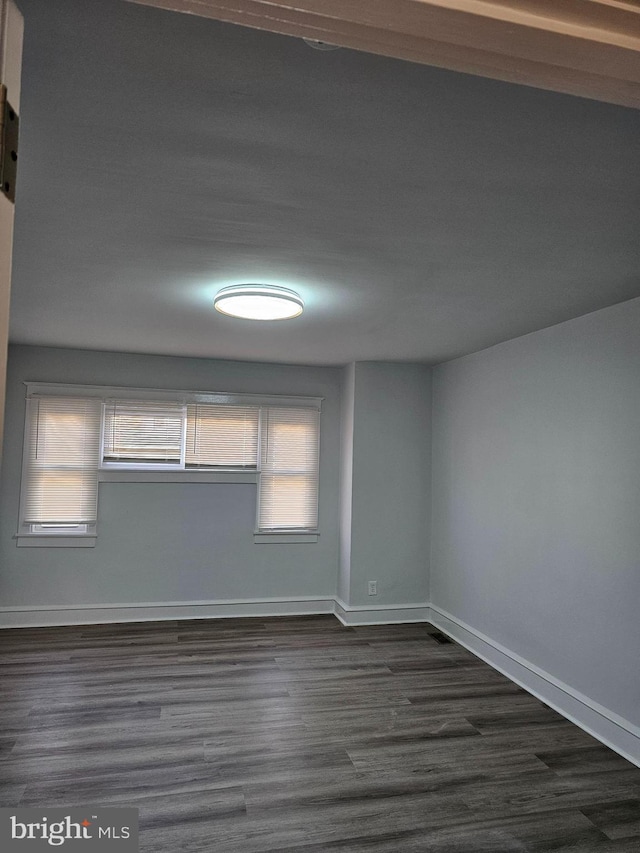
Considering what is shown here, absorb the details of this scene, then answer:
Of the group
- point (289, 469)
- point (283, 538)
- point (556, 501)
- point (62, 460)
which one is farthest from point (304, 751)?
point (62, 460)

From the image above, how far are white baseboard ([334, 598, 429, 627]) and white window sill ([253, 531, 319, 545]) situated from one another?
Answer: 0.68 metres

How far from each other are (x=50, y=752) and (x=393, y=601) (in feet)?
10.6

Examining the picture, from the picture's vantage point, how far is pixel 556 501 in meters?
3.73

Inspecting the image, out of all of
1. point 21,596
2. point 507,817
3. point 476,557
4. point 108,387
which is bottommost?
point 507,817

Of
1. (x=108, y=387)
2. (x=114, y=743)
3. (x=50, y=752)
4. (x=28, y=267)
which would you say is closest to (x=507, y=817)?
(x=114, y=743)

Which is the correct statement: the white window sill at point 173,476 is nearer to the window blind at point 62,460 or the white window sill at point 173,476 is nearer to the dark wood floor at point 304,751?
the window blind at point 62,460

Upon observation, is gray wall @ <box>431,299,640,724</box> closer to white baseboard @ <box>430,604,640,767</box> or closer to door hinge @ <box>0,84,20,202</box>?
white baseboard @ <box>430,604,640,767</box>

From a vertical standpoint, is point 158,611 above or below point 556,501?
below

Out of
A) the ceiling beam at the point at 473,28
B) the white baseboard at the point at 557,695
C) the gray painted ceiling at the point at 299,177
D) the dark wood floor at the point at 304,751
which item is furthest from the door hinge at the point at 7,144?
the white baseboard at the point at 557,695

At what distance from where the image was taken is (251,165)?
1.73m

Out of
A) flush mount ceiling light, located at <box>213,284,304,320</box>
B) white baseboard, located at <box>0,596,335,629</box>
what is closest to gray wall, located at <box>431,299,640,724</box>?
white baseboard, located at <box>0,596,335,629</box>

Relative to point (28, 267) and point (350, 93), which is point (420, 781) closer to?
point (350, 93)

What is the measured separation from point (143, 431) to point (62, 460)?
2.45ft

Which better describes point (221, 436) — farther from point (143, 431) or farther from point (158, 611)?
point (158, 611)
